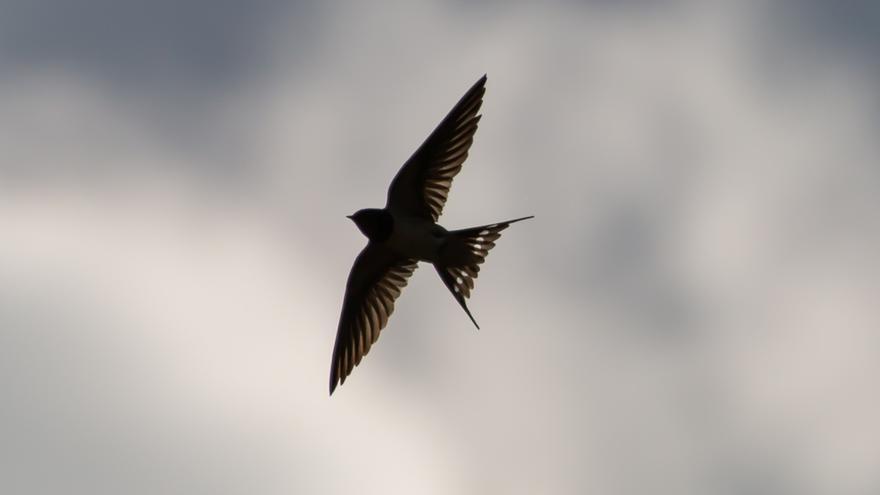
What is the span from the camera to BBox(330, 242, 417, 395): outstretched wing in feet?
26.0

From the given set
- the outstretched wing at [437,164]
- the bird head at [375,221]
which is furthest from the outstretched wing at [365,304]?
the outstretched wing at [437,164]

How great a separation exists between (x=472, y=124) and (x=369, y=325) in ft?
5.81

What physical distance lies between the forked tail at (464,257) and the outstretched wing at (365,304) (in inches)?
31.1

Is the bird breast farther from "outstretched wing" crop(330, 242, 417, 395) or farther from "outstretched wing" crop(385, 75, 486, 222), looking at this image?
"outstretched wing" crop(330, 242, 417, 395)

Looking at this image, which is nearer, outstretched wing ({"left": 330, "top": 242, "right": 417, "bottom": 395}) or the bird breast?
the bird breast

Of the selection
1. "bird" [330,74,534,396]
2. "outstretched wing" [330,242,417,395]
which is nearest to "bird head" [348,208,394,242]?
"bird" [330,74,534,396]

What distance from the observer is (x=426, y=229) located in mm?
7281

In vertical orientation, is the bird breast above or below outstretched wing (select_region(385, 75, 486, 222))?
below

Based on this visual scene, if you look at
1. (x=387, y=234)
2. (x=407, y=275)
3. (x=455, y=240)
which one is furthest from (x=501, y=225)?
(x=407, y=275)

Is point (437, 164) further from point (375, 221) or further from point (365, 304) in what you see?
point (365, 304)

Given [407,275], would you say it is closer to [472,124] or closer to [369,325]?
[369,325]

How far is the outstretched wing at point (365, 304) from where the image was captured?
7.94m

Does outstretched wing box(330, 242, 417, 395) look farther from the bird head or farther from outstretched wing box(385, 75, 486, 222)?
outstretched wing box(385, 75, 486, 222)

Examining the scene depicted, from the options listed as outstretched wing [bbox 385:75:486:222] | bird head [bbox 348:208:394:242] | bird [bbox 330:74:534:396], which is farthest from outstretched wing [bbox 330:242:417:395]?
outstretched wing [bbox 385:75:486:222]
